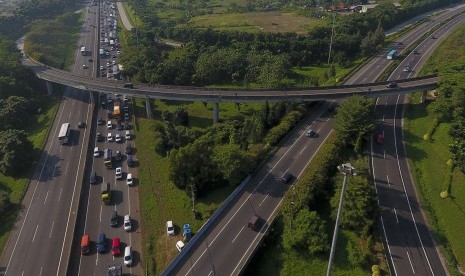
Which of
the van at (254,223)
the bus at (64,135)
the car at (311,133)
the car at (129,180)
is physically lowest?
the car at (129,180)

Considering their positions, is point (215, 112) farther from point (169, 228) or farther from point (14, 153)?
point (14, 153)

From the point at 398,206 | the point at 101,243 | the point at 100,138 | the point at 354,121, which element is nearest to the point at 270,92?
the point at 354,121

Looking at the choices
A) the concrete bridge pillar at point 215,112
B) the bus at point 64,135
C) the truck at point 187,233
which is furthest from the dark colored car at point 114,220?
the concrete bridge pillar at point 215,112

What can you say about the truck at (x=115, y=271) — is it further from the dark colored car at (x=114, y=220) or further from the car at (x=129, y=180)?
the car at (x=129, y=180)

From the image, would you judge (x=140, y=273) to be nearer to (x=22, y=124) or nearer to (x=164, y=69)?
(x=22, y=124)

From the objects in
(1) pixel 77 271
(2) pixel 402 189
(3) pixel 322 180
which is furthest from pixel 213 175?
(2) pixel 402 189

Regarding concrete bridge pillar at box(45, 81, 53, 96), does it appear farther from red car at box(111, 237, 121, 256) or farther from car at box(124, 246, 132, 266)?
car at box(124, 246, 132, 266)

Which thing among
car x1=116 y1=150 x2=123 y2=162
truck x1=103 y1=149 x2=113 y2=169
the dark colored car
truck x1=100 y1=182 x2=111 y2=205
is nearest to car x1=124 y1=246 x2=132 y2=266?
Result: the dark colored car
